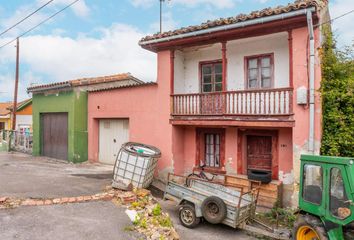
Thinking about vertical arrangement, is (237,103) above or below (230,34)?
below

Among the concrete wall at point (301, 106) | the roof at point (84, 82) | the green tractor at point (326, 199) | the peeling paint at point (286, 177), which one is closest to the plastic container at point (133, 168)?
the peeling paint at point (286, 177)

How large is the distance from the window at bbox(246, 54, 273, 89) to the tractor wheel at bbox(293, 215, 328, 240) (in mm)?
5209

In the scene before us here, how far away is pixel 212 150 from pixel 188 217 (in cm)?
399

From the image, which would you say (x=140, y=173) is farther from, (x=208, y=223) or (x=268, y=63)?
(x=268, y=63)

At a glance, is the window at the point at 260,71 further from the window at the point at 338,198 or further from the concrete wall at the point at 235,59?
the window at the point at 338,198

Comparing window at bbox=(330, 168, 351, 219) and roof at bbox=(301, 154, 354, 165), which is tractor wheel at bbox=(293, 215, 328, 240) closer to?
window at bbox=(330, 168, 351, 219)

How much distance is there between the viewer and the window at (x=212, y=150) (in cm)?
1124

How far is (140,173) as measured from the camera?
31.8 ft

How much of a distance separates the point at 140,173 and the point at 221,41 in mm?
5150

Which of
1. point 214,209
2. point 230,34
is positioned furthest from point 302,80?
point 214,209

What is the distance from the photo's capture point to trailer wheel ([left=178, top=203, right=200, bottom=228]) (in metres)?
7.64

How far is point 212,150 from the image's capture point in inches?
448

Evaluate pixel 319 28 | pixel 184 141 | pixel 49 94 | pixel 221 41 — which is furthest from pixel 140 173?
pixel 49 94

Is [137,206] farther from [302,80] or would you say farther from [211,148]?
[302,80]
